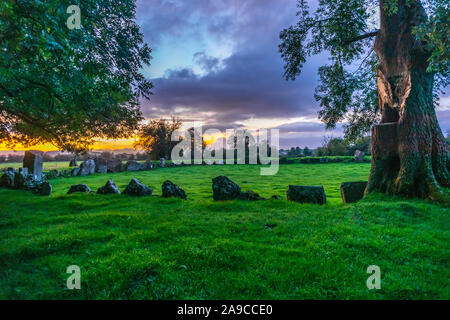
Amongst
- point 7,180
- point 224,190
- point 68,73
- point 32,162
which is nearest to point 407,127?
point 224,190

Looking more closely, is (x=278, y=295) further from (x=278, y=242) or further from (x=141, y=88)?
(x=141, y=88)

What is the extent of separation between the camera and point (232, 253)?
4664 mm

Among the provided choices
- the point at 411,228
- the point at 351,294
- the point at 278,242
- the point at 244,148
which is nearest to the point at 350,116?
the point at 411,228

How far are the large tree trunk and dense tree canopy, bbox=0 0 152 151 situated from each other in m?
11.3

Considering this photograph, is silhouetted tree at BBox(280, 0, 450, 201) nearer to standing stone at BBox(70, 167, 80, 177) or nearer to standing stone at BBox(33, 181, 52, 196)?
standing stone at BBox(33, 181, 52, 196)

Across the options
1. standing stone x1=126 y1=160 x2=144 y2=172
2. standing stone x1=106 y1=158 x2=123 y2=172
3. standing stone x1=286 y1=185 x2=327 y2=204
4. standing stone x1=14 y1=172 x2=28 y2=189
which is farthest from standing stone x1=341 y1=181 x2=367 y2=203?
standing stone x1=126 y1=160 x2=144 y2=172

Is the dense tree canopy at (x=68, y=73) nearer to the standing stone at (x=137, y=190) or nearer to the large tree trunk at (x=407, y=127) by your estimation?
the standing stone at (x=137, y=190)

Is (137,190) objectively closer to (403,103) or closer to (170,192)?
(170,192)

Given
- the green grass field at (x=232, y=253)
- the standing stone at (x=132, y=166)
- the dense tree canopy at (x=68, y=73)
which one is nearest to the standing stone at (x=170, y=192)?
the green grass field at (x=232, y=253)

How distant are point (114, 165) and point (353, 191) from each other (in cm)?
3010

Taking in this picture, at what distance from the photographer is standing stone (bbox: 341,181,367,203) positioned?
10234 millimetres

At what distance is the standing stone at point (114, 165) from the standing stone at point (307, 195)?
27.8 metres

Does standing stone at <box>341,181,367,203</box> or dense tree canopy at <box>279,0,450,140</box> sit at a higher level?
dense tree canopy at <box>279,0,450,140</box>

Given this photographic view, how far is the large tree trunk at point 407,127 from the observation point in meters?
8.59
